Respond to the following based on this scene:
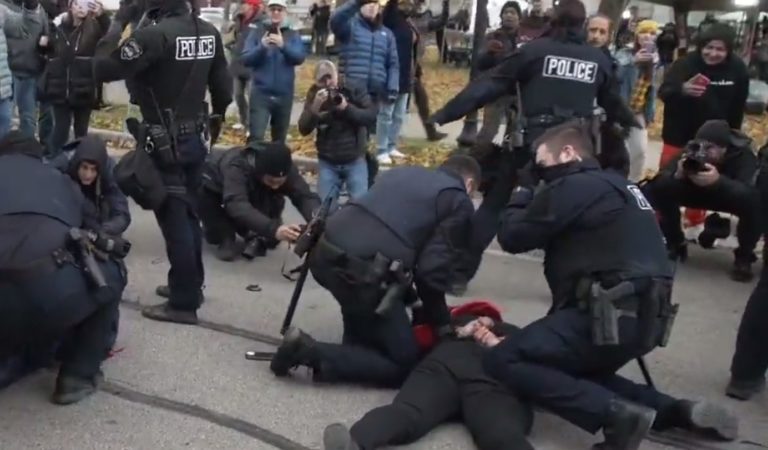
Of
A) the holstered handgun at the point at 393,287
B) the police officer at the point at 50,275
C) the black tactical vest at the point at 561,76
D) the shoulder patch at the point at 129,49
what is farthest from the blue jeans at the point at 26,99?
the holstered handgun at the point at 393,287

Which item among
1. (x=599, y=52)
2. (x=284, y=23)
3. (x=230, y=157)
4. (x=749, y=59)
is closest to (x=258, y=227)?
(x=230, y=157)

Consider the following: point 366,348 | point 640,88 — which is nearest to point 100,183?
point 366,348

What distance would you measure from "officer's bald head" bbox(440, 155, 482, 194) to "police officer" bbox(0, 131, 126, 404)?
1555 mm

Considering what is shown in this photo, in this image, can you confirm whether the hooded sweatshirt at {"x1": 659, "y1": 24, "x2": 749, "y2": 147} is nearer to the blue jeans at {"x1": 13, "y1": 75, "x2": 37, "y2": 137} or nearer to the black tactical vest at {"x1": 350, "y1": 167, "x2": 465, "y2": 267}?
the black tactical vest at {"x1": 350, "y1": 167, "x2": 465, "y2": 267}

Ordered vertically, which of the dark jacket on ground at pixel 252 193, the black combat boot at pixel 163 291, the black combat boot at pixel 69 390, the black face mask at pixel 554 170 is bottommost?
the black combat boot at pixel 163 291

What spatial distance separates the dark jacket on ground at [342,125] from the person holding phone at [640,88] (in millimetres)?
1930

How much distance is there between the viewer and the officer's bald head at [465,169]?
475cm

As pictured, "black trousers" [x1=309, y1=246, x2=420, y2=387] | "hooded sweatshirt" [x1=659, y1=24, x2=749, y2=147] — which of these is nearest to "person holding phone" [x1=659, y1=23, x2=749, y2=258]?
"hooded sweatshirt" [x1=659, y1=24, x2=749, y2=147]

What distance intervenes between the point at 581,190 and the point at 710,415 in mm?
1046

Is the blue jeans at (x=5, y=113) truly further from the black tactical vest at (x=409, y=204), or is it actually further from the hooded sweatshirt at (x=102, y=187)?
the black tactical vest at (x=409, y=204)

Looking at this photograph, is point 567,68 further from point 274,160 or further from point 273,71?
point 273,71

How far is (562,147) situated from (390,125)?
17.8ft

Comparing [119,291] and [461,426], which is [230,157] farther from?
[461,426]

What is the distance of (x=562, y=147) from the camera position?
4227mm
